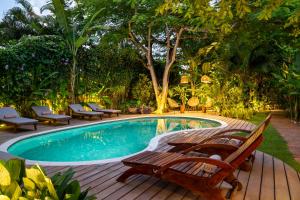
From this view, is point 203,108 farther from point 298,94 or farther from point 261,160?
point 261,160

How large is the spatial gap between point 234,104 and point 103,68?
676 cm

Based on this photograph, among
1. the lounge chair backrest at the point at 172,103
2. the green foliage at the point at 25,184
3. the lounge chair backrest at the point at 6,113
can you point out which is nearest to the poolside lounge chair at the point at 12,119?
the lounge chair backrest at the point at 6,113

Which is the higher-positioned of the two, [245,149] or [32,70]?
[32,70]

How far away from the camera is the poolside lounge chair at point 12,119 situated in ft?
33.2

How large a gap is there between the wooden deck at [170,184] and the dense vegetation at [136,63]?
22.3 ft

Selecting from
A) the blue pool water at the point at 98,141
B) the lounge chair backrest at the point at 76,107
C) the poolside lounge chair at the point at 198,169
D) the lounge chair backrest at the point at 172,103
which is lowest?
the blue pool water at the point at 98,141

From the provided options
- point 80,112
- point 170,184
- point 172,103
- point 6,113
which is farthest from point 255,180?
point 172,103

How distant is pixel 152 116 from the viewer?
15.0 metres

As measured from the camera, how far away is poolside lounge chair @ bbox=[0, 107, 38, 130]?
10108 mm

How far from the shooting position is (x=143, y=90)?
56.4ft

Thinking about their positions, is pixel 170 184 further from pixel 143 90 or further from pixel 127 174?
pixel 143 90

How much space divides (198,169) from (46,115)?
883 centimetres

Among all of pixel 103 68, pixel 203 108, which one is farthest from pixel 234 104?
pixel 103 68

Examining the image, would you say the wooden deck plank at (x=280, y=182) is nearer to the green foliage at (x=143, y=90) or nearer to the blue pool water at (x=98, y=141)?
the blue pool water at (x=98, y=141)
